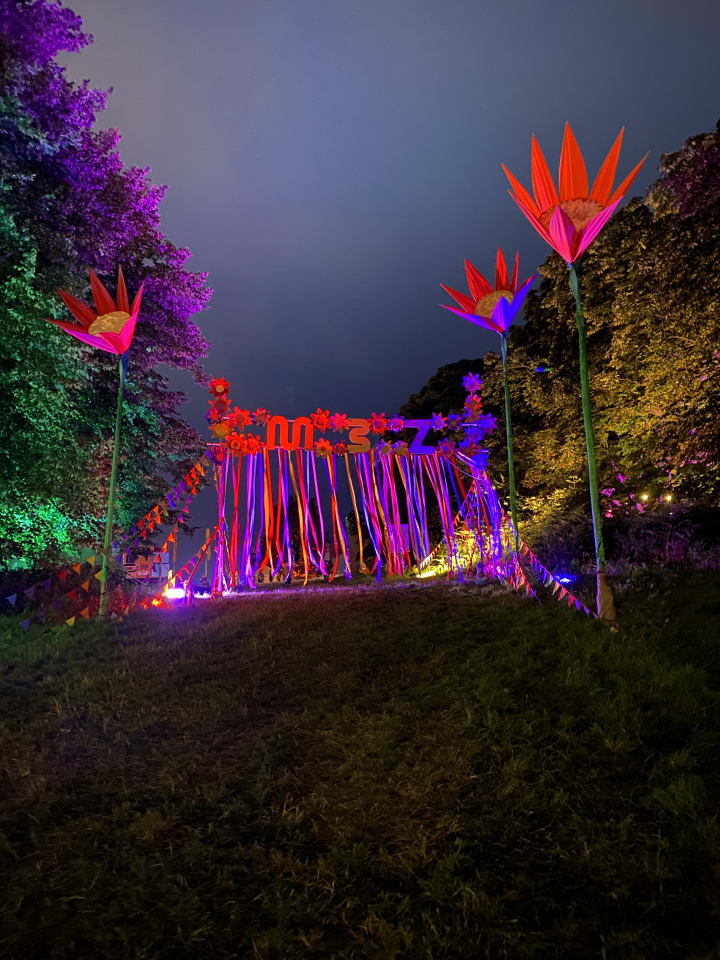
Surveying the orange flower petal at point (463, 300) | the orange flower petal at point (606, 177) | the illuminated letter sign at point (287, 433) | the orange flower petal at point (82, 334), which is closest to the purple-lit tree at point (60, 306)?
the orange flower petal at point (82, 334)

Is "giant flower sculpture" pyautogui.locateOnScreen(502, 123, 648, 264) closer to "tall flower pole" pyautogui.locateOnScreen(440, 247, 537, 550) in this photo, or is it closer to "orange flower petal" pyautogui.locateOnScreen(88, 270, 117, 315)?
"tall flower pole" pyautogui.locateOnScreen(440, 247, 537, 550)

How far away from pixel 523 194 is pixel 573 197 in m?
0.60

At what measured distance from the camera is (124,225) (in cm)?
1355

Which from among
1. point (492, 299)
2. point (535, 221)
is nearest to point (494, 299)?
point (492, 299)

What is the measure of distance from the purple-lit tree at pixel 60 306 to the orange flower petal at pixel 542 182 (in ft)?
25.9

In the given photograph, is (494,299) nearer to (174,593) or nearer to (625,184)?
(625,184)

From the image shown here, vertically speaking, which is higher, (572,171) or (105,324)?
(572,171)

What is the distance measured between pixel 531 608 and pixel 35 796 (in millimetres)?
5110

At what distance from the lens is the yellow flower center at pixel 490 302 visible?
8.91 m

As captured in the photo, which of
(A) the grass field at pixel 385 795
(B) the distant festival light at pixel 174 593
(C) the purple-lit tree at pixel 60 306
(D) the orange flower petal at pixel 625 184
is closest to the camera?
(A) the grass field at pixel 385 795

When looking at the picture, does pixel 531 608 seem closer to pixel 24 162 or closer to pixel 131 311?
pixel 131 311

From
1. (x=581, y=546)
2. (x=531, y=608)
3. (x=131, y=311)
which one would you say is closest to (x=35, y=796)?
(x=531, y=608)

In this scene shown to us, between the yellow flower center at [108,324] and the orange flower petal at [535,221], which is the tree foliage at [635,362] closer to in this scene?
the orange flower petal at [535,221]

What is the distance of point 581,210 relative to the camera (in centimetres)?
653
